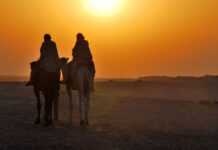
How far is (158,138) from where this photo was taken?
1898 centimetres

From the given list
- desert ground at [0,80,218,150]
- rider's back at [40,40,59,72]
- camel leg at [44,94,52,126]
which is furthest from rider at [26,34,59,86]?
desert ground at [0,80,218,150]

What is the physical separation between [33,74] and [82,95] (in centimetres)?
200

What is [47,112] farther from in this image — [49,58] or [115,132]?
[115,132]

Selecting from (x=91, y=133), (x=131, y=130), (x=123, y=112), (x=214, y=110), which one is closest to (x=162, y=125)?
(x=131, y=130)

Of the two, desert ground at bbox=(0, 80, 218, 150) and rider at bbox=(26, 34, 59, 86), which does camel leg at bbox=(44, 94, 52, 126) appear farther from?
rider at bbox=(26, 34, 59, 86)

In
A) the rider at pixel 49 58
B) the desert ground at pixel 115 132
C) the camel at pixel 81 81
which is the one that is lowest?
the desert ground at pixel 115 132

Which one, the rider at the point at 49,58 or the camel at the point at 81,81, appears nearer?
the rider at the point at 49,58

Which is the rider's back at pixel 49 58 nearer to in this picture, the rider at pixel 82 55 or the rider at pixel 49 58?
the rider at pixel 49 58

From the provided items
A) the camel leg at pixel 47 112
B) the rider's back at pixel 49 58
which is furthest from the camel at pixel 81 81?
the camel leg at pixel 47 112

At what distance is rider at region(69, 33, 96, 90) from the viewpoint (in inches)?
905

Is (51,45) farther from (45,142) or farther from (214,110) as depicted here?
(214,110)

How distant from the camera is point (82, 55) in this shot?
22938mm

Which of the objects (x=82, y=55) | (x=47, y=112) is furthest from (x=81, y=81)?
(x=47, y=112)

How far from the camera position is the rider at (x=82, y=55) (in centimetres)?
2298
